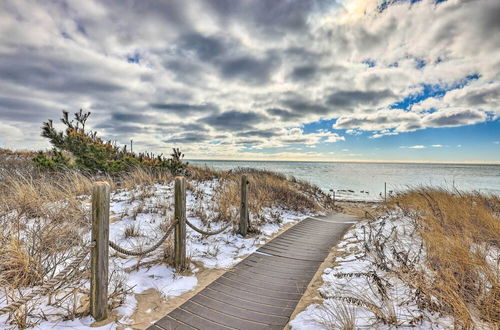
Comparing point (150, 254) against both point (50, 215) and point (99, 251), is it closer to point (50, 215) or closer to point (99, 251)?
point (99, 251)

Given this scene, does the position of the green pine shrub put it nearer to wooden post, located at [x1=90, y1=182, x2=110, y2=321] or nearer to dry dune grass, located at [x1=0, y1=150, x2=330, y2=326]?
dry dune grass, located at [x1=0, y1=150, x2=330, y2=326]

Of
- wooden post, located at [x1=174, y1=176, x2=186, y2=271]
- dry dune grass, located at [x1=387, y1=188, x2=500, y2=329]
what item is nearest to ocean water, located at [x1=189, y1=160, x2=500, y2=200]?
dry dune grass, located at [x1=387, y1=188, x2=500, y2=329]

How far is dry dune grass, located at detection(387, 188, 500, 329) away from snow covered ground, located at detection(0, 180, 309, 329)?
3.54 m

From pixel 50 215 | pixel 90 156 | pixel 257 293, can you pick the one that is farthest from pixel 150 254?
pixel 90 156

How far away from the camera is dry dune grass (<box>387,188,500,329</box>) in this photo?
266cm

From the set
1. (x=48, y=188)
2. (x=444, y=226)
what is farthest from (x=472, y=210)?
(x=48, y=188)

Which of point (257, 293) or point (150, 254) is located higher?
point (150, 254)

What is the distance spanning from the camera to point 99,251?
303 centimetres

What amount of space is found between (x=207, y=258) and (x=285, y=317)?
2433mm

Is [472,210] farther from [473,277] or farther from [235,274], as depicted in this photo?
[235,274]

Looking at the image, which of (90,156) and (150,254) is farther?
(90,156)

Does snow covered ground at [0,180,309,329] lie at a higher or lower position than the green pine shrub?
lower

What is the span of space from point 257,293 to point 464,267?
3041 mm

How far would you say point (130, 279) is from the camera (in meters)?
4.20
